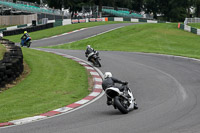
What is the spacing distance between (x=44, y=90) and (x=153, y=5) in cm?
8007

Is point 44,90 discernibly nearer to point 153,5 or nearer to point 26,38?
point 26,38

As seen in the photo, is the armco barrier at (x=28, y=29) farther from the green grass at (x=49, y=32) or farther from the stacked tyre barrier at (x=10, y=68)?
the stacked tyre barrier at (x=10, y=68)

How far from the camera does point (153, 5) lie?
90.5 metres

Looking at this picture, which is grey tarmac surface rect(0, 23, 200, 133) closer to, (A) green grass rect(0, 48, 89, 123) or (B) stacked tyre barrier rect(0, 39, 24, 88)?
(A) green grass rect(0, 48, 89, 123)

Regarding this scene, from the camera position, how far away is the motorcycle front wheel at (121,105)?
9.92m

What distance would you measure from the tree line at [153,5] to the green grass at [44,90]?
5701 cm

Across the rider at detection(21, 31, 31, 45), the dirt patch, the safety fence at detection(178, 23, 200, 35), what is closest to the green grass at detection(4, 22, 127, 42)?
the rider at detection(21, 31, 31, 45)

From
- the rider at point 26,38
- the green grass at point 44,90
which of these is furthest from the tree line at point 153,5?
the green grass at point 44,90

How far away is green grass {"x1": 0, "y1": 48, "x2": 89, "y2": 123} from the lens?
10856mm

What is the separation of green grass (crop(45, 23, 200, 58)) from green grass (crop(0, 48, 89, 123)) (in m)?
11.5

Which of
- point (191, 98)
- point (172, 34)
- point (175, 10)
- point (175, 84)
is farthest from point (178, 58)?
point (175, 10)

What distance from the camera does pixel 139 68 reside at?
18609 millimetres

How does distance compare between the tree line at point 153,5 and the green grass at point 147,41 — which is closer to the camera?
the green grass at point 147,41

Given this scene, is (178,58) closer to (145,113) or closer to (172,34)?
(145,113)
